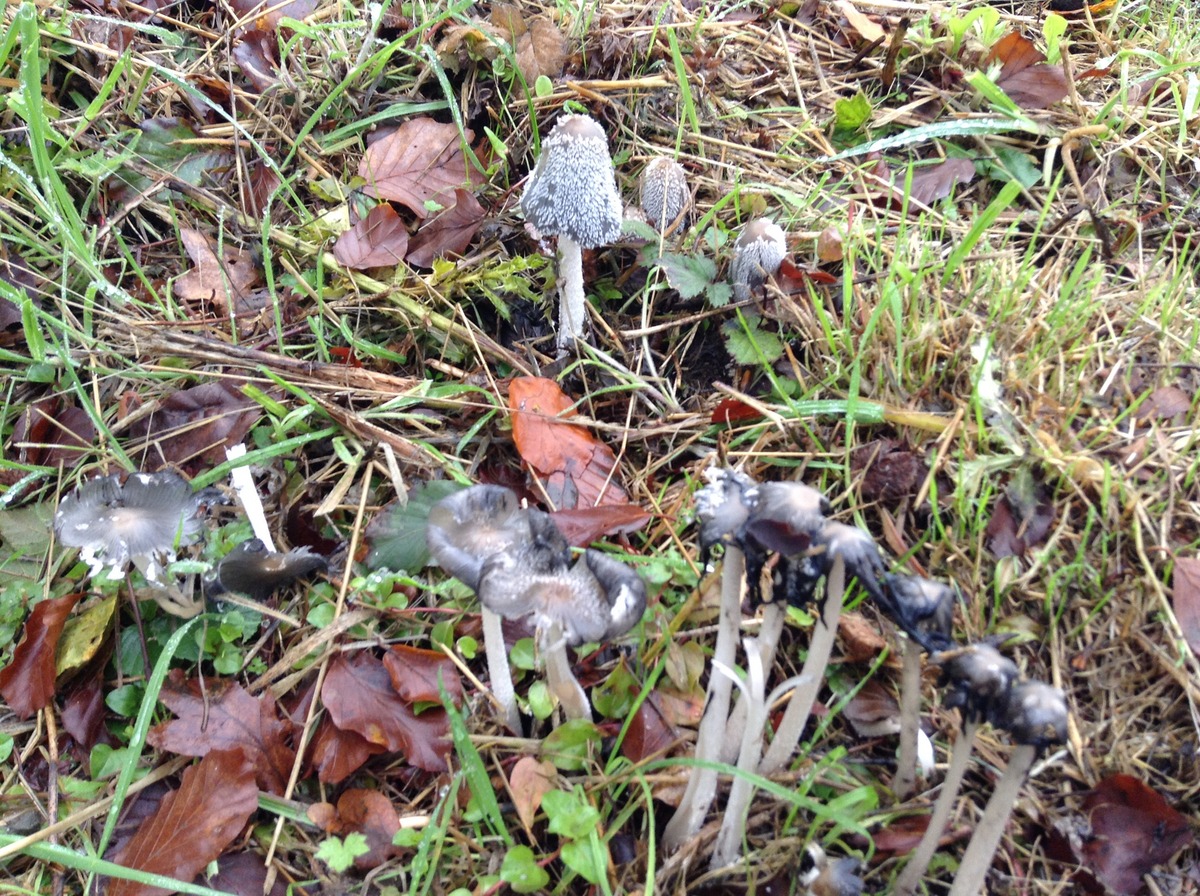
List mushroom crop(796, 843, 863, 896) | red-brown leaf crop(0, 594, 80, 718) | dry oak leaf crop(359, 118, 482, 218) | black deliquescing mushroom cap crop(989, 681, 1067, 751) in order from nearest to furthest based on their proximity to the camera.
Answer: black deliquescing mushroom cap crop(989, 681, 1067, 751), mushroom crop(796, 843, 863, 896), red-brown leaf crop(0, 594, 80, 718), dry oak leaf crop(359, 118, 482, 218)

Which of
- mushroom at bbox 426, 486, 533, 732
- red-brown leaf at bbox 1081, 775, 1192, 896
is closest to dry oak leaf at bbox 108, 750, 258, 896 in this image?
mushroom at bbox 426, 486, 533, 732

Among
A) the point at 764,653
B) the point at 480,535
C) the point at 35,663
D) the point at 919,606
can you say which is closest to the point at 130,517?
the point at 35,663

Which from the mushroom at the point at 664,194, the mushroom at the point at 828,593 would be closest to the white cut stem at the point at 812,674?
the mushroom at the point at 828,593

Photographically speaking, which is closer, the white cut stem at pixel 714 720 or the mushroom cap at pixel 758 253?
the white cut stem at pixel 714 720

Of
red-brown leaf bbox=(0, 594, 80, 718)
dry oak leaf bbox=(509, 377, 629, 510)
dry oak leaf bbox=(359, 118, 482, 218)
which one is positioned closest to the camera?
red-brown leaf bbox=(0, 594, 80, 718)

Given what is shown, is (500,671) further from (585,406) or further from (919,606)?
(585,406)

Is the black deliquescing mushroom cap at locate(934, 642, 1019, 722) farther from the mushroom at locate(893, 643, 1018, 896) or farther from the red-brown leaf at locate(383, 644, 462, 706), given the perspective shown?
the red-brown leaf at locate(383, 644, 462, 706)

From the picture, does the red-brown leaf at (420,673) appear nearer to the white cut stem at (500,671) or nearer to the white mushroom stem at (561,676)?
the white cut stem at (500,671)
